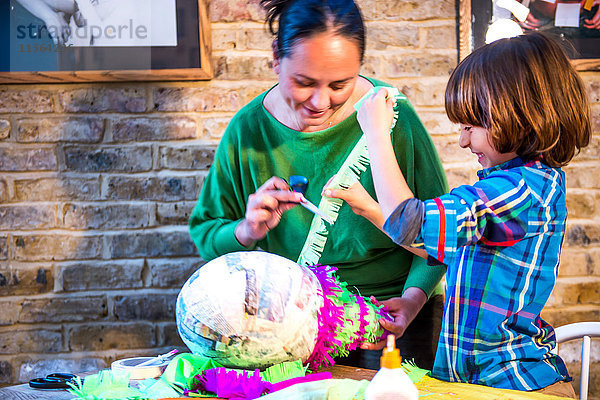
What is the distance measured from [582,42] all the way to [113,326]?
206cm

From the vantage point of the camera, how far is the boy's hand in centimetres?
112

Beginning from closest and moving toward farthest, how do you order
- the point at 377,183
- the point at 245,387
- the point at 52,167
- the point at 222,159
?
the point at 245,387 < the point at 377,183 < the point at 222,159 < the point at 52,167

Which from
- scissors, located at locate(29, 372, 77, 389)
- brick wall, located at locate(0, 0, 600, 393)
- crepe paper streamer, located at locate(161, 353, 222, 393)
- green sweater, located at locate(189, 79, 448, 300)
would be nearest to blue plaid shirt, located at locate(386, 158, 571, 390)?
green sweater, located at locate(189, 79, 448, 300)

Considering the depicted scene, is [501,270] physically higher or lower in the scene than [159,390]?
higher

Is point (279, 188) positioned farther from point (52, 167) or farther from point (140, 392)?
point (52, 167)

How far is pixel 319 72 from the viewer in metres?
1.25

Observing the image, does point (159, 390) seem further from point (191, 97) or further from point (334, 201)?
point (191, 97)

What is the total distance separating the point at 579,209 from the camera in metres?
2.16

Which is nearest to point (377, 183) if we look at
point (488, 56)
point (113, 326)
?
point (488, 56)

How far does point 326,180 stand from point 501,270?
0.57 metres

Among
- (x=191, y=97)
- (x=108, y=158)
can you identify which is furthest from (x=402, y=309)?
(x=108, y=158)

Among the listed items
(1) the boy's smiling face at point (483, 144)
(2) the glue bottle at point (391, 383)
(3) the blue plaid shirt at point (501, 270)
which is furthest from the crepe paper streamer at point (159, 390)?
(1) the boy's smiling face at point (483, 144)

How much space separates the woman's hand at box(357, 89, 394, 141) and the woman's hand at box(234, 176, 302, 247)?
0.80 feet

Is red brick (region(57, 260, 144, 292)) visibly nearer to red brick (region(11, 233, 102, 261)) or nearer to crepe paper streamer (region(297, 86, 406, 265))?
red brick (region(11, 233, 102, 261))
